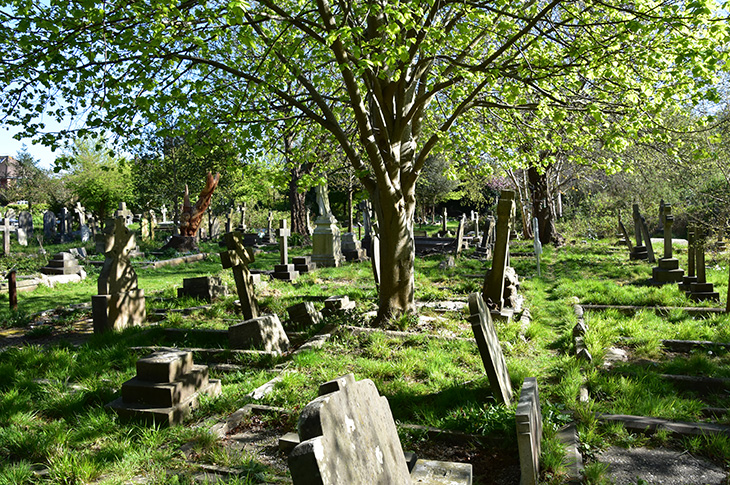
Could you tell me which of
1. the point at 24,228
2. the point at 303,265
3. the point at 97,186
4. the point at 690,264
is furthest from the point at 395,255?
the point at 97,186

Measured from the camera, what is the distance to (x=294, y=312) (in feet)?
26.5

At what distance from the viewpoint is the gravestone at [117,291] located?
303 inches

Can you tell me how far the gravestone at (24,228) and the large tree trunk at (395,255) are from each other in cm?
2351

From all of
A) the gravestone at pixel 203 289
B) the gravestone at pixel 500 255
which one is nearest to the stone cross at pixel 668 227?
the gravestone at pixel 500 255

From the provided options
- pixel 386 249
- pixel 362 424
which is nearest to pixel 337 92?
pixel 386 249

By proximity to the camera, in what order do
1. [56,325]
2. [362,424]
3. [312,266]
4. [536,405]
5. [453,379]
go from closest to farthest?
[362,424], [536,405], [453,379], [56,325], [312,266]

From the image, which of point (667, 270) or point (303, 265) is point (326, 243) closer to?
point (303, 265)

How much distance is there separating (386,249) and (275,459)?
14.3 feet

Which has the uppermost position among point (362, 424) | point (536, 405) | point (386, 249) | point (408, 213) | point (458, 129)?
point (458, 129)

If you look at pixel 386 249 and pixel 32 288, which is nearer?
pixel 386 249

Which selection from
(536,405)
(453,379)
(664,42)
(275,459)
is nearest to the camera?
(536,405)

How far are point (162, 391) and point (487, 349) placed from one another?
3045 millimetres

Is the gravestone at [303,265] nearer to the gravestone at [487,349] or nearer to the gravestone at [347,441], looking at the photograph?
the gravestone at [487,349]

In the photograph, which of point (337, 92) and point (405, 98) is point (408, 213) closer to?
point (405, 98)
